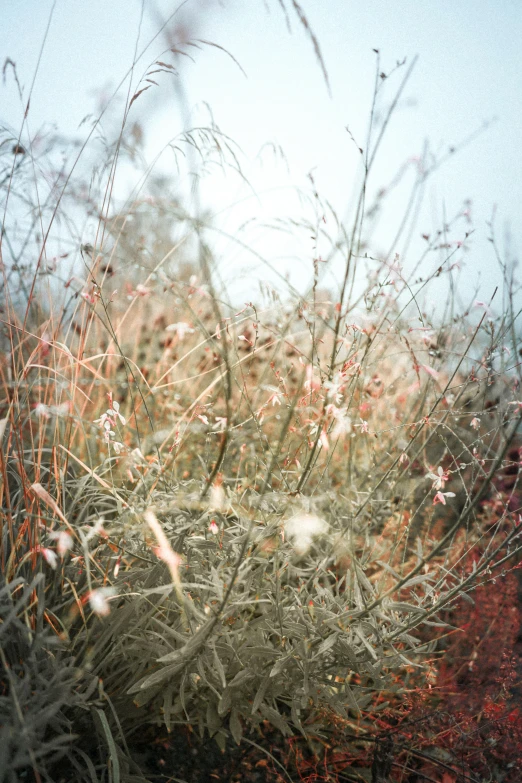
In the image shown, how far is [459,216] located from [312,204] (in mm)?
450

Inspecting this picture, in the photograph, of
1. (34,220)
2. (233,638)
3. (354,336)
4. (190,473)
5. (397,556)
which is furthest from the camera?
(190,473)

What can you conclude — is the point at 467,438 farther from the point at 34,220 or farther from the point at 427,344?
the point at 34,220

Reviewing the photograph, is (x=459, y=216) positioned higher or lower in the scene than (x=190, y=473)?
higher

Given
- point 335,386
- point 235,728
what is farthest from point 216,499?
point 235,728

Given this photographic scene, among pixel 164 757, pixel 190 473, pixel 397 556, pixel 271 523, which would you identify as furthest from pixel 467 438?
pixel 164 757

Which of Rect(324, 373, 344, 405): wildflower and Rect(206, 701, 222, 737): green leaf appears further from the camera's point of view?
Rect(206, 701, 222, 737): green leaf

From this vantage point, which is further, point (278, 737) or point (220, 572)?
point (278, 737)

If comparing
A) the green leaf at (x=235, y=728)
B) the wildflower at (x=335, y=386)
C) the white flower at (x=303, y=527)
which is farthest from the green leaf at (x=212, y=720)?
the wildflower at (x=335, y=386)

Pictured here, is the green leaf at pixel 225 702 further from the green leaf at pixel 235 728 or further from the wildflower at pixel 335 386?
the wildflower at pixel 335 386

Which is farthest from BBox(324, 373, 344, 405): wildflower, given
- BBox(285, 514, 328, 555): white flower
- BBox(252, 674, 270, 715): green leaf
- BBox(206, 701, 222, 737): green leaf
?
BBox(206, 701, 222, 737): green leaf

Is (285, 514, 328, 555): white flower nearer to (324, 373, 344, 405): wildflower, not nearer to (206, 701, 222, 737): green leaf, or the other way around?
(324, 373, 344, 405): wildflower

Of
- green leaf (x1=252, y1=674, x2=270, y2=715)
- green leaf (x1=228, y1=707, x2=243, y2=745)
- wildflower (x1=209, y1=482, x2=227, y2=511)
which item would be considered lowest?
green leaf (x1=228, y1=707, x2=243, y2=745)

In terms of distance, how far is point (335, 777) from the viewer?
4.89ft

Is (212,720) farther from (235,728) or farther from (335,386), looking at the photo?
(335,386)
